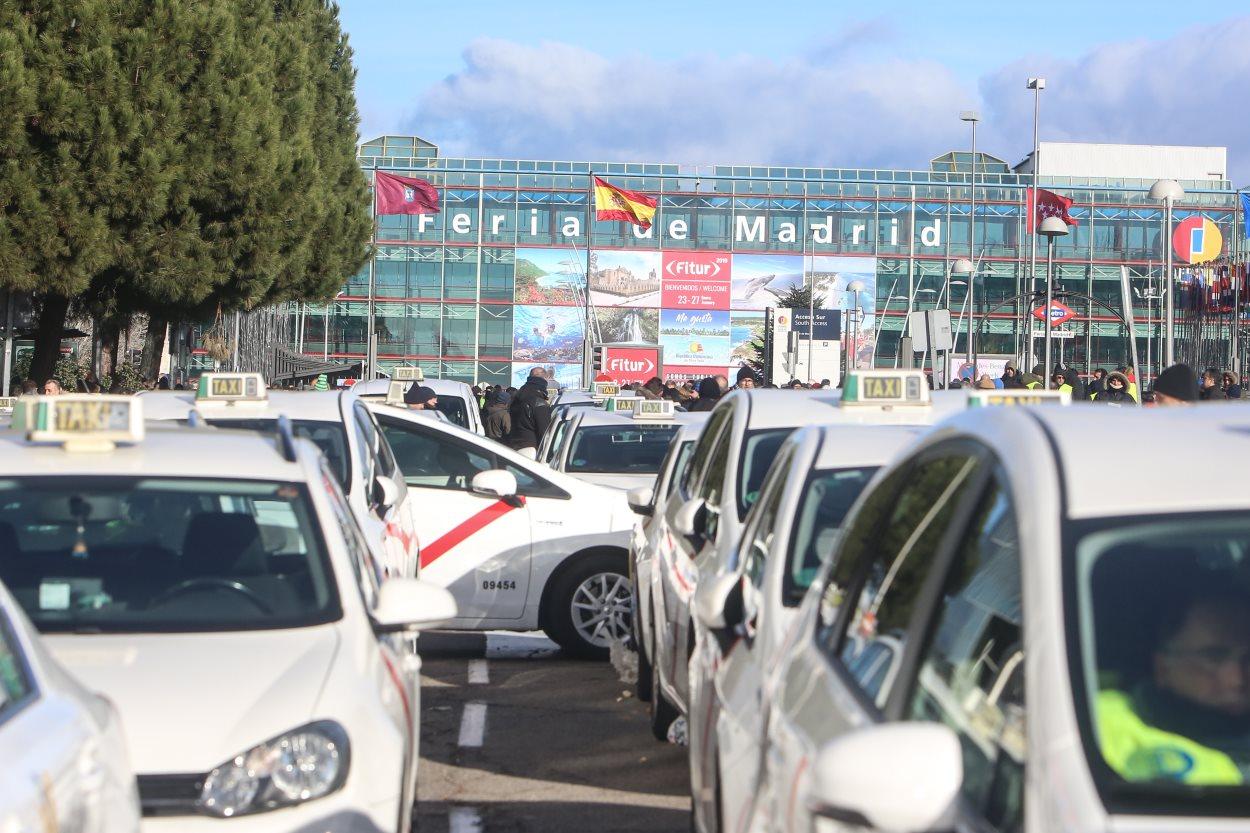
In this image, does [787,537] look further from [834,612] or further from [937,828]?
[937,828]

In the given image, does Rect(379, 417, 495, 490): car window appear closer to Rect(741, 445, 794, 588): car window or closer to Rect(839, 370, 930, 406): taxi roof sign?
Rect(839, 370, 930, 406): taxi roof sign

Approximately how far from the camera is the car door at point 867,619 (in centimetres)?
346

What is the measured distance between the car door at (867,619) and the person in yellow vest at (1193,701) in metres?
0.48

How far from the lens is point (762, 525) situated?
6.55 metres

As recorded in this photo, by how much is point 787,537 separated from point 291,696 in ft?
6.56

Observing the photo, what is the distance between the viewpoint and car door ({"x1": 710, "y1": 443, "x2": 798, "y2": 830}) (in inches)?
175

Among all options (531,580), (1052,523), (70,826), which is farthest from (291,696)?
(531,580)

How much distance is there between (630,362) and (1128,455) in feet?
182

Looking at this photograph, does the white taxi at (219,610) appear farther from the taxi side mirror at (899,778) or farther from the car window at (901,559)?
the taxi side mirror at (899,778)

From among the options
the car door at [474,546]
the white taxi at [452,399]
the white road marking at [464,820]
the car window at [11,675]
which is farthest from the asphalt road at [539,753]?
the white taxi at [452,399]

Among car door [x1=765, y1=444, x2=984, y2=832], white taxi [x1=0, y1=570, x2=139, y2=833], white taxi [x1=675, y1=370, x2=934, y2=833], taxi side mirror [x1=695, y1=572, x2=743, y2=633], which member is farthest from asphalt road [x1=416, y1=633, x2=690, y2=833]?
white taxi [x1=0, y1=570, x2=139, y2=833]

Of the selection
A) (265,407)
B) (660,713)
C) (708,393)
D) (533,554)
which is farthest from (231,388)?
(708,393)

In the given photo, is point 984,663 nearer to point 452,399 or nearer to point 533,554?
point 533,554

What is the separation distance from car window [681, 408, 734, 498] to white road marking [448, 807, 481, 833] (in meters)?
2.21
